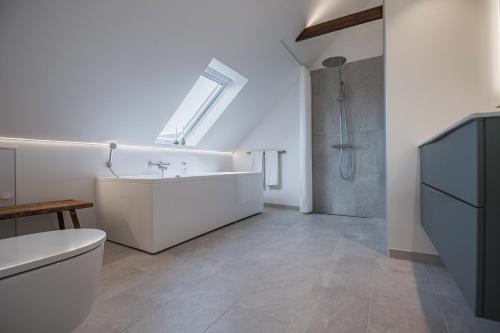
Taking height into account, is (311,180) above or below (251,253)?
above

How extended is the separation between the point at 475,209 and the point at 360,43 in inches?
131

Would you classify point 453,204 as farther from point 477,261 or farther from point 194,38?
point 194,38

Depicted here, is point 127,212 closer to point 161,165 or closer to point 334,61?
point 161,165

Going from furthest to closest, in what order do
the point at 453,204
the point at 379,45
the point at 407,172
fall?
the point at 379,45
the point at 407,172
the point at 453,204

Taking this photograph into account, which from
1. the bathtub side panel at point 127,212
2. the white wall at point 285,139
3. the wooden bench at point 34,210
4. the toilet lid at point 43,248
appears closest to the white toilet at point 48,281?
the toilet lid at point 43,248

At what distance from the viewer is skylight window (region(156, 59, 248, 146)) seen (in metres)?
3.28

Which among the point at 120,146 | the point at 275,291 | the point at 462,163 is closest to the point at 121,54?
the point at 120,146

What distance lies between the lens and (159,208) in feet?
6.82

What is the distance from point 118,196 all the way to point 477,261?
2.49 metres

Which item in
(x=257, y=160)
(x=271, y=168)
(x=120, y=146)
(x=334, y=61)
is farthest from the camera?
(x=257, y=160)

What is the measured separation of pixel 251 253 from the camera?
2041mm

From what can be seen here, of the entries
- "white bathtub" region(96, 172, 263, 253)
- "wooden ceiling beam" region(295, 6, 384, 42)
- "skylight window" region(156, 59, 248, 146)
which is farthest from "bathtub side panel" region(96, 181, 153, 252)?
"wooden ceiling beam" region(295, 6, 384, 42)

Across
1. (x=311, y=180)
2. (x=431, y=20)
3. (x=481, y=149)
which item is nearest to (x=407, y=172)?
(x=431, y=20)

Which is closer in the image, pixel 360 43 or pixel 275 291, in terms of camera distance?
pixel 275 291
